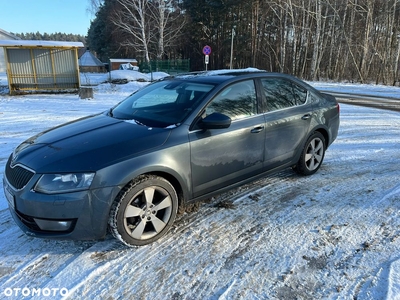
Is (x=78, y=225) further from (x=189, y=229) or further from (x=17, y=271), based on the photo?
(x=189, y=229)

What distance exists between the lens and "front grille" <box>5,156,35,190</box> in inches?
104

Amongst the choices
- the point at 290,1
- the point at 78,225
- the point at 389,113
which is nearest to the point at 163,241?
the point at 78,225

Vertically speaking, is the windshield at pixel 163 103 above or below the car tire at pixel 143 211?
above

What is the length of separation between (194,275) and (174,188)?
895 millimetres

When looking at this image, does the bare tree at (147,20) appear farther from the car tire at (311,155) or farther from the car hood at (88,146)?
the car hood at (88,146)

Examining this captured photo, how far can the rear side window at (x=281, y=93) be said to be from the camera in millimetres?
3982

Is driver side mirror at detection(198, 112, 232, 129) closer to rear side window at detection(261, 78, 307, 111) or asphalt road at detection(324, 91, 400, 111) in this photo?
rear side window at detection(261, 78, 307, 111)

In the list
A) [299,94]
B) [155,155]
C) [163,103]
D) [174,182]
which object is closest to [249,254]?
[174,182]

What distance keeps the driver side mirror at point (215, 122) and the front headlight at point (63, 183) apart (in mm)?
1227

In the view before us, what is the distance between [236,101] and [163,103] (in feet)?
2.98

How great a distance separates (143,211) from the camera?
2.87 meters

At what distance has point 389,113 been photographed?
34.4 feet

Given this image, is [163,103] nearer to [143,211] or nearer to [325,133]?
[143,211]

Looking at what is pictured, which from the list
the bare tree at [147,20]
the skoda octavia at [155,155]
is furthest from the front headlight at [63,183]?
the bare tree at [147,20]
